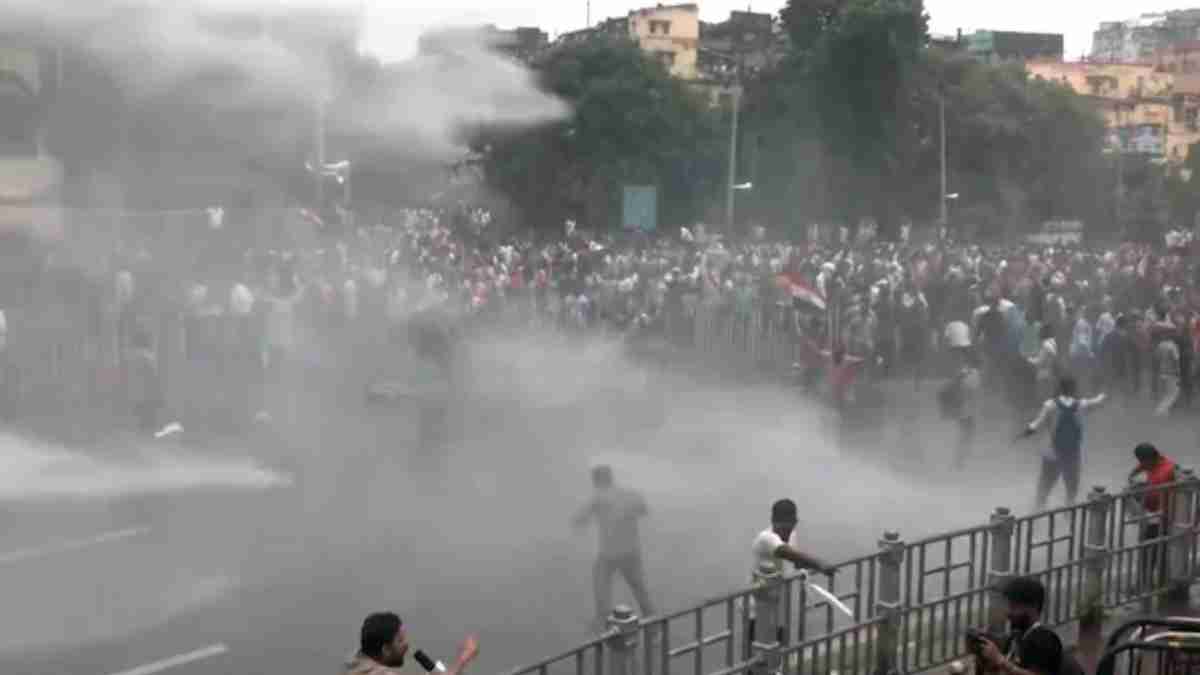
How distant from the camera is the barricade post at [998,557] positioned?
9641mm

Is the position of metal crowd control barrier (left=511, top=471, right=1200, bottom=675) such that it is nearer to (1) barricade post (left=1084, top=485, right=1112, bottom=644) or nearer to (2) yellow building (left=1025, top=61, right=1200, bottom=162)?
(1) barricade post (left=1084, top=485, right=1112, bottom=644)

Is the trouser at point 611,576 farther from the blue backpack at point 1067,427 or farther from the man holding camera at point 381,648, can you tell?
the blue backpack at point 1067,427

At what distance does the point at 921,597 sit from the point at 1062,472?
551 cm

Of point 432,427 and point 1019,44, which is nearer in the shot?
point 432,427

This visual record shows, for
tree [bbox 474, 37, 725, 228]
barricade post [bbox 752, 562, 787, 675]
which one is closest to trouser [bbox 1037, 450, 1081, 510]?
barricade post [bbox 752, 562, 787, 675]

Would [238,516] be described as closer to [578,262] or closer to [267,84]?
[267,84]

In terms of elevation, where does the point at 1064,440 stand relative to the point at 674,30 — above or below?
below

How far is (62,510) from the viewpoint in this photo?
14.4 m

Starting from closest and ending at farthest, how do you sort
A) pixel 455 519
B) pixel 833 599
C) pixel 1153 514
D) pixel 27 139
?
pixel 833 599
pixel 1153 514
pixel 455 519
pixel 27 139

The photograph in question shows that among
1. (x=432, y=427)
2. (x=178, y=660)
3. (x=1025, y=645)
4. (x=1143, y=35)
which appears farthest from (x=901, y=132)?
(x=1143, y=35)

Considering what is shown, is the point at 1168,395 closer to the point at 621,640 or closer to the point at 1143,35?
the point at 621,640

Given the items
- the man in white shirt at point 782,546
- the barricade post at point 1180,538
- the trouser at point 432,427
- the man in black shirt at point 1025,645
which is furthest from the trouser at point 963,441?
the man in black shirt at point 1025,645

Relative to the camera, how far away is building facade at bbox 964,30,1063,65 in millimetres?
112375

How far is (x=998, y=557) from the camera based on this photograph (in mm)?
9773
